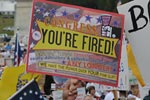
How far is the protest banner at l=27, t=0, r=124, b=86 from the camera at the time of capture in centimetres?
758

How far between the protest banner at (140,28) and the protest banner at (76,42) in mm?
269

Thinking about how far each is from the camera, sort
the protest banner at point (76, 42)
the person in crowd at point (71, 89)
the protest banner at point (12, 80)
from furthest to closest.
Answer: the protest banner at point (12, 80) → the person in crowd at point (71, 89) → the protest banner at point (76, 42)

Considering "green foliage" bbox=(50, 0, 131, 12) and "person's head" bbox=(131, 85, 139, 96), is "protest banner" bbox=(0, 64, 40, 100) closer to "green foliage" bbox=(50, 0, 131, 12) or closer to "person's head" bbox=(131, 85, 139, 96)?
"person's head" bbox=(131, 85, 139, 96)

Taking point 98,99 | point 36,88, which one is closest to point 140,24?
point 36,88

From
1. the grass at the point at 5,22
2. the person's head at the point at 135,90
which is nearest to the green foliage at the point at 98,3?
the grass at the point at 5,22

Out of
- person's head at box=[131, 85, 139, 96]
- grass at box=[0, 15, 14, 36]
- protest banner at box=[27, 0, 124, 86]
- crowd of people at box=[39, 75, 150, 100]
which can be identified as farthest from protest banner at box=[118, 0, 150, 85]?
grass at box=[0, 15, 14, 36]

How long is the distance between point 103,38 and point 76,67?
0.40 m

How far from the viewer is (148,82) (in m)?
7.30

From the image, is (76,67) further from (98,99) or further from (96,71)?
(98,99)

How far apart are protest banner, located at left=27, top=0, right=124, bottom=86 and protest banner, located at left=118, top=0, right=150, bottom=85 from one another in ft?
0.88

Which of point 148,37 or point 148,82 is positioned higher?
point 148,37

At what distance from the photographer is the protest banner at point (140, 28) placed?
7.25 meters

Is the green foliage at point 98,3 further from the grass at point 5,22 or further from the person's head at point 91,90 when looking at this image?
the person's head at point 91,90

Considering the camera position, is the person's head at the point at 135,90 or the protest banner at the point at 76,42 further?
the person's head at the point at 135,90
